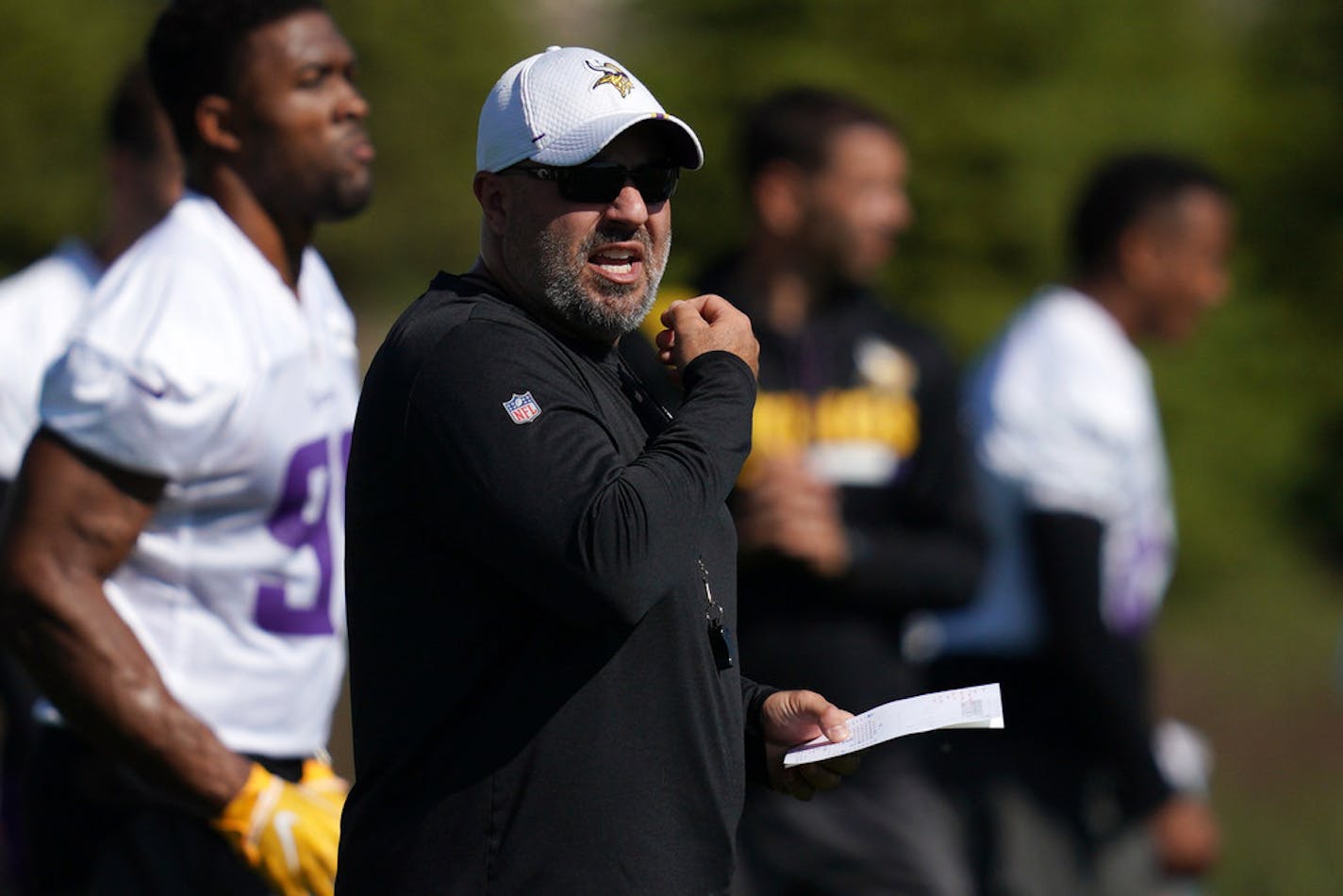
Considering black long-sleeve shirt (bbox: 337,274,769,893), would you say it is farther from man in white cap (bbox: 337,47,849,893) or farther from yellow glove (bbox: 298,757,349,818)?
yellow glove (bbox: 298,757,349,818)

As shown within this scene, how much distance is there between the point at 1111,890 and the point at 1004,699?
60cm

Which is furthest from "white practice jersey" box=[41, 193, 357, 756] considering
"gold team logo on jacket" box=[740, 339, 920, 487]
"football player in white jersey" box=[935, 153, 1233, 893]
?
"football player in white jersey" box=[935, 153, 1233, 893]

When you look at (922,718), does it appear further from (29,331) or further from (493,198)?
(29,331)

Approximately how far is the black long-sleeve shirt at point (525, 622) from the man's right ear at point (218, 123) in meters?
1.32

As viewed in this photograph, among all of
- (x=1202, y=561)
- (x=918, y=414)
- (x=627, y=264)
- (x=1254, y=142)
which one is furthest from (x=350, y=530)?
(x=1254, y=142)

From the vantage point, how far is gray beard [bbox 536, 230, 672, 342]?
2.73 meters

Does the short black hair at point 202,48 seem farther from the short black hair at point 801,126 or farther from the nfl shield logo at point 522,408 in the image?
the short black hair at point 801,126

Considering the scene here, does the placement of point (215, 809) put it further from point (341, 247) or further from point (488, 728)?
point (341, 247)

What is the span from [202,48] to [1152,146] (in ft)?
23.9

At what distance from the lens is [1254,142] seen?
12.7 m

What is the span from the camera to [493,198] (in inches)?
111

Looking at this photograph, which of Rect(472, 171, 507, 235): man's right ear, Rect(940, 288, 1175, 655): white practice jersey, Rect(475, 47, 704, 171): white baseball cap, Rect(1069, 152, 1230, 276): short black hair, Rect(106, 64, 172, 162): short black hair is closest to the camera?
Rect(475, 47, 704, 171): white baseball cap

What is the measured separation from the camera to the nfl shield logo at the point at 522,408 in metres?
2.54

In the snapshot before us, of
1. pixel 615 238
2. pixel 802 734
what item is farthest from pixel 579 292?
pixel 802 734
